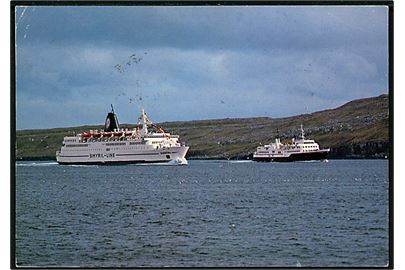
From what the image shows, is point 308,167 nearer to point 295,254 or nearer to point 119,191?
point 295,254

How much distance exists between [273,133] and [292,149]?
1.22 ft

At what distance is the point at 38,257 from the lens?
6566mm

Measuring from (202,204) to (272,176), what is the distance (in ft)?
2.23

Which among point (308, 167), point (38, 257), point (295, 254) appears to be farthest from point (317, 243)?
point (38, 257)

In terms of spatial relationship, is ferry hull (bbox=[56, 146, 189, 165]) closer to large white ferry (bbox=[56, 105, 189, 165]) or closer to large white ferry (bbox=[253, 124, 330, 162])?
large white ferry (bbox=[56, 105, 189, 165])

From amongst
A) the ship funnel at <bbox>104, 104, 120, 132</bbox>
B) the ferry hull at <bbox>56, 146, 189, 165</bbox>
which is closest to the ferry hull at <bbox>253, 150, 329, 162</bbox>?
the ferry hull at <bbox>56, 146, 189, 165</bbox>

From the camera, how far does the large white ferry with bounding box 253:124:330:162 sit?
7172 millimetres

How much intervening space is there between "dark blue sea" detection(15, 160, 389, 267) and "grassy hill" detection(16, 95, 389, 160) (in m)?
0.11

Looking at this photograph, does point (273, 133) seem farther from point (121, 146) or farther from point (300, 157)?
point (121, 146)

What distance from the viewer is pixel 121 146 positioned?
7379 millimetres

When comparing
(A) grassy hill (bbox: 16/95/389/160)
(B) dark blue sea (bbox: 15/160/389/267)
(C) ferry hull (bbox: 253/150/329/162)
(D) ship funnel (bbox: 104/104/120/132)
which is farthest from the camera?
(C) ferry hull (bbox: 253/150/329/162)

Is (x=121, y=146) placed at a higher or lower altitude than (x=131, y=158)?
higher

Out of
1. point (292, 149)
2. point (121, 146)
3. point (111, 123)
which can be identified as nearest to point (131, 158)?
point (121, 146)

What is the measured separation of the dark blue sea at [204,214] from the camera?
→ 6.64 metres
